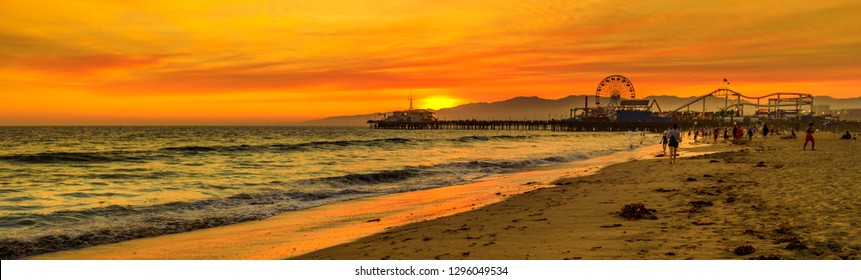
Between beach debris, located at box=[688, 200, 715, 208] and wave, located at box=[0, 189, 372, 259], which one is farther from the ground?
beach debris, located at box=[688, 200, 715, 208]

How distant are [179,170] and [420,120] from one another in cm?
17199

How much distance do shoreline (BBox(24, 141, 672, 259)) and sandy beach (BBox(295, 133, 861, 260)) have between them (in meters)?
0.74

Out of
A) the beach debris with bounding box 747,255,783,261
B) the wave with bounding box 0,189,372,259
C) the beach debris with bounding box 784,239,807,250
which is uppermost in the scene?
the beach debris with bounding box 784,239,807,250

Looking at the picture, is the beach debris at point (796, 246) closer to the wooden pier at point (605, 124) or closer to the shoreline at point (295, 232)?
the shoreline at point (295, 232)

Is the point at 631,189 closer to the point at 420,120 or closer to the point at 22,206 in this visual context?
the point at 22,206

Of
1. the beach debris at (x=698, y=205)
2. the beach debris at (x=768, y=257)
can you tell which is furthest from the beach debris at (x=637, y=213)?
the beach debris at (x=768, y=257)

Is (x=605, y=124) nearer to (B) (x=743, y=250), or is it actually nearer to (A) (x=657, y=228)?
(A) (x=657, y=228)

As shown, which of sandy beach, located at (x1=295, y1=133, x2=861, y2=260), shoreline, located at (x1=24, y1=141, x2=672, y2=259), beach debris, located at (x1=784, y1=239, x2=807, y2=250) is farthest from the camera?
shoreline, located at (x1=24, y1=141, x2=672, y2=259)

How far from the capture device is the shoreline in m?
8.65

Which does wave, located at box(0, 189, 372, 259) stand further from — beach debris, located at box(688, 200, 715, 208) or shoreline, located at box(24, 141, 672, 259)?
beach debris, located at box(688, 200, 715, 208)

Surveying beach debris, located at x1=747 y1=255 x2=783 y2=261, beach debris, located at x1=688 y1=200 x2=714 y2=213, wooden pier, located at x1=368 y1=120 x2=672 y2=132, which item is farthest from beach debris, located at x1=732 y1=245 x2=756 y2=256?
wooden pier, located at x1=368 y1=120 x2=672 y2=132

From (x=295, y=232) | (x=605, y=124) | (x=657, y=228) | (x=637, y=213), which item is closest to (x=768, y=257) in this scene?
(x=657, y=228)

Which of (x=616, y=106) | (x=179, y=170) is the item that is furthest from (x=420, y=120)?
(x=179, y=170)

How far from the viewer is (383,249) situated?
7723mm
